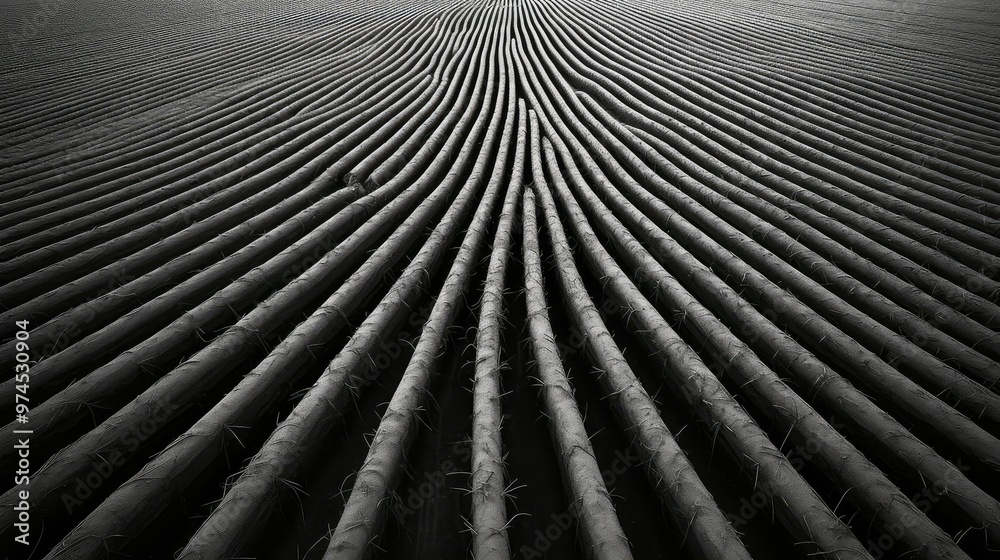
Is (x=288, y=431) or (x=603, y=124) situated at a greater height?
(x=603, y=124)

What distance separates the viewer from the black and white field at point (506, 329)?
1820mm

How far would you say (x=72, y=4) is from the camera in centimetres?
1361

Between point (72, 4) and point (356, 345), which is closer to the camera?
point (356, 345)

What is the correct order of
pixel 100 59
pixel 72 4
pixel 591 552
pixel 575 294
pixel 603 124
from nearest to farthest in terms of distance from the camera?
pixel 591 552 < pixel 575 294 < pixel 603 124 < pixel 100 59 < pixel 72 4

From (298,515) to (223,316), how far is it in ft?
4.42

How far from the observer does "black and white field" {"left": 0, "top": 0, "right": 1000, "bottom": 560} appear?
1.82 meters

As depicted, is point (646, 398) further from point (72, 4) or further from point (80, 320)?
point (72, 4)

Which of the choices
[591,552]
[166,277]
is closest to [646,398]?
[591,552]

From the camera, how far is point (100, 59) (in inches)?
314

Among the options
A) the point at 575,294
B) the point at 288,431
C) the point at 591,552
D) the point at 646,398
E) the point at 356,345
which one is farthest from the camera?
the point at 575,294

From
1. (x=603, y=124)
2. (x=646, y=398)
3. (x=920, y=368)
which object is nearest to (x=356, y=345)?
(x=646, y=398)

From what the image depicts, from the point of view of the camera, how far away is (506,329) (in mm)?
2936

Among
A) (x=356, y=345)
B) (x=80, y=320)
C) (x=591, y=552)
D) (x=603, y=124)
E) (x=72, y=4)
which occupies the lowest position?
(x=591, y=552)

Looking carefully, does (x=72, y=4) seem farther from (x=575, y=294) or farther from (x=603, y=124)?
(x=575, y=294)
